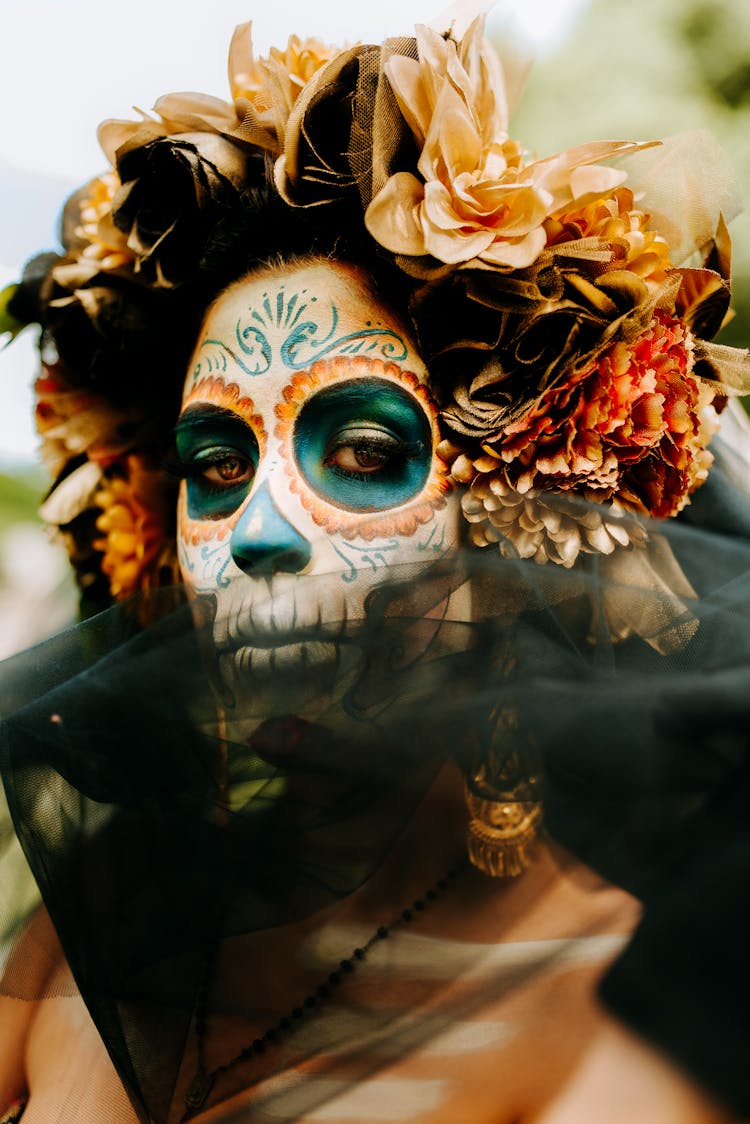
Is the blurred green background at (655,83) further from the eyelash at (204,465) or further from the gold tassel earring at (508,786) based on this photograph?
Result: the gold tassel earring at (508,786)

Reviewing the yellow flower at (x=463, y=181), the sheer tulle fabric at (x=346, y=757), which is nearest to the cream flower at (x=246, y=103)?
the yellow flower at (x=463, y=181)

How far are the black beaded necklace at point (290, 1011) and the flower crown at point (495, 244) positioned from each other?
0.41 m

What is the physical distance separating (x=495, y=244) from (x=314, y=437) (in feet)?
1.29

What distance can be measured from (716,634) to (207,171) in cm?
105

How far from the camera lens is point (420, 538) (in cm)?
128

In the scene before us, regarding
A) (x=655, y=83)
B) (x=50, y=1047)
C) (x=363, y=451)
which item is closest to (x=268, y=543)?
(x=363, y=451)

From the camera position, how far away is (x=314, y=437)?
4.35 ft

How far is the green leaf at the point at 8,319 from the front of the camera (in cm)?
172

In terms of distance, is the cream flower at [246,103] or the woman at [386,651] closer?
the woman at [386,651]

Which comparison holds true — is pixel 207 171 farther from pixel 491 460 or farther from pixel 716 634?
pixel 716 634

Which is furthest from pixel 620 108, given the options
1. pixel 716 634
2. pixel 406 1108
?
pixel 406 1108

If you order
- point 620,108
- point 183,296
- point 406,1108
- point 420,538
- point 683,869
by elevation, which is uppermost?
point 620,108

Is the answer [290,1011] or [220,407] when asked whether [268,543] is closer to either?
[220,407]

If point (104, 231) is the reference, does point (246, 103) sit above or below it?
above
